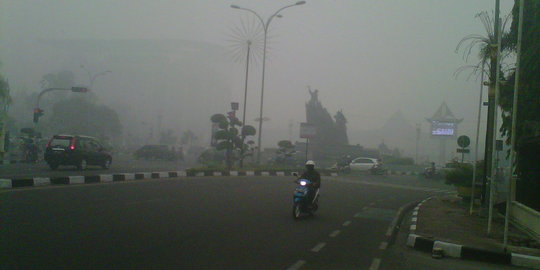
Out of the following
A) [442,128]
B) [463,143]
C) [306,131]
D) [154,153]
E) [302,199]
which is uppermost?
[442,128]

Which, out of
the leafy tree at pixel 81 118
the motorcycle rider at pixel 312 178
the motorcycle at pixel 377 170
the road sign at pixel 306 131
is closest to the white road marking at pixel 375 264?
the motorcycle rider at pixel 312 178

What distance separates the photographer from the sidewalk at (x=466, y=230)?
10.3 m

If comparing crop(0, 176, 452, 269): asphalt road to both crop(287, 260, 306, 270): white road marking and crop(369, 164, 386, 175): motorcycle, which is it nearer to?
crop(287, 260, 306, 270): white road marking

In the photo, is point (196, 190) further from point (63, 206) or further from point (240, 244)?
point (240, 244)

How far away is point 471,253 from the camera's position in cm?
939

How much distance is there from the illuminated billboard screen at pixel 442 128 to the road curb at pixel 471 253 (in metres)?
58.2

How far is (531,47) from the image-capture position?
13680mm

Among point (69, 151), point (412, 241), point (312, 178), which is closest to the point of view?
point (412, 241)

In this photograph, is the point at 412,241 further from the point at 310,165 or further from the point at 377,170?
the point at 377,170

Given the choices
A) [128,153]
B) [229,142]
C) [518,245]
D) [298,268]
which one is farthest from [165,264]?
[128,153]

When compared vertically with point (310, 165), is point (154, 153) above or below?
below

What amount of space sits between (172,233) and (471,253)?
228 inches

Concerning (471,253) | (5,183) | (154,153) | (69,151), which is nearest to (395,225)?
(471,253)

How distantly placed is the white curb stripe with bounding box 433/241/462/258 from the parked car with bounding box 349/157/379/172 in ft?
118
